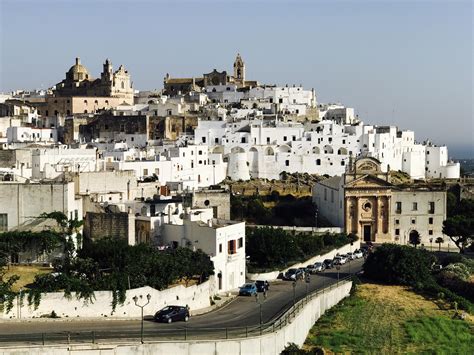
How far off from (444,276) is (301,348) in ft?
45.0

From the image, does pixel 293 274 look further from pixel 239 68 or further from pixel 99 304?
pixel 239 68

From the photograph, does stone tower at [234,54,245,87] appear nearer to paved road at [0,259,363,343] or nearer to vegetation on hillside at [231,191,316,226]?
vegetation on hillside at [231,191,316,226]

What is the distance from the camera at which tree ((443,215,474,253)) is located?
4962 cm

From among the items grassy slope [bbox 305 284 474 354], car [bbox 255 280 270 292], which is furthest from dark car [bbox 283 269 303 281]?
grassy slope [bbox 305 284 474 354]

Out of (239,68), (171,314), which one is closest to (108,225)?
(171,314)

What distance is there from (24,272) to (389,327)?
14.4 metres

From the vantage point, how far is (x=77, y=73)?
8531cm

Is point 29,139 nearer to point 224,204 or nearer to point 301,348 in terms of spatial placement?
point 224,204

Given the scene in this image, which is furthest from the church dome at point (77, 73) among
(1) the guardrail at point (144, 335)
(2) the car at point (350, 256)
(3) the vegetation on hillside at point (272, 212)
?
(1) the guardrail at point (144, 335)

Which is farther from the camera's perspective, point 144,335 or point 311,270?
point 311,270

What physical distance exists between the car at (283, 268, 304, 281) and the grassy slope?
2.47 metres

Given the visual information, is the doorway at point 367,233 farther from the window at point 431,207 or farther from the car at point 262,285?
the car at point 262,285

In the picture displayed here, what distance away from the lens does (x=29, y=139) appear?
209 ft

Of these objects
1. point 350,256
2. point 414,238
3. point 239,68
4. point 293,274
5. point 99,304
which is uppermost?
point 239,68
